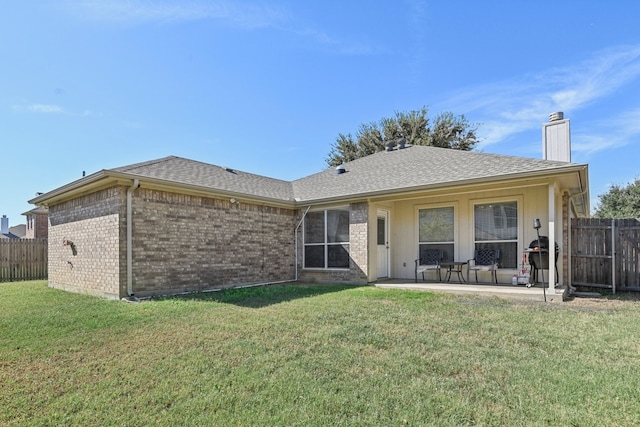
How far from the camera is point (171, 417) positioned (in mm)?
2617

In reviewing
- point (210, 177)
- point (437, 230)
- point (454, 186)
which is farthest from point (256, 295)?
point (437, 230)

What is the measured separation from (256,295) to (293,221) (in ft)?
13.3

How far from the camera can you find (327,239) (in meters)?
10.6

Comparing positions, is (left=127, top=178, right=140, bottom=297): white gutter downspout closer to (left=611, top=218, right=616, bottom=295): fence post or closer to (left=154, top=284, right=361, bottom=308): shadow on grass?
(left=154, top=284, right=361, bottom=308): shadow on grass

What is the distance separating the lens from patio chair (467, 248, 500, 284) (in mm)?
8898

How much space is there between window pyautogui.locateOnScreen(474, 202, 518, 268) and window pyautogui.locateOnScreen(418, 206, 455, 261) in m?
0.70

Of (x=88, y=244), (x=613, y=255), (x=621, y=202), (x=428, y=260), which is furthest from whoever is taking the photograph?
(x=621, y=202)

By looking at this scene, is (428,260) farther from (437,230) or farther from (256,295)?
(256,295)

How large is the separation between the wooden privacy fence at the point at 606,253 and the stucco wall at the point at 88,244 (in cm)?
1154

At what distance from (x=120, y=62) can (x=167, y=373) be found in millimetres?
9427

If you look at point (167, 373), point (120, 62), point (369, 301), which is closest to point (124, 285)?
point (167, 373)

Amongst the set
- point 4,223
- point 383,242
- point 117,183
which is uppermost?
point 117,183

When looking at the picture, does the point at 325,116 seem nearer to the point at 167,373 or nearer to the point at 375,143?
the point at 375,143

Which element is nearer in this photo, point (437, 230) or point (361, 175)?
point (437, 230)
